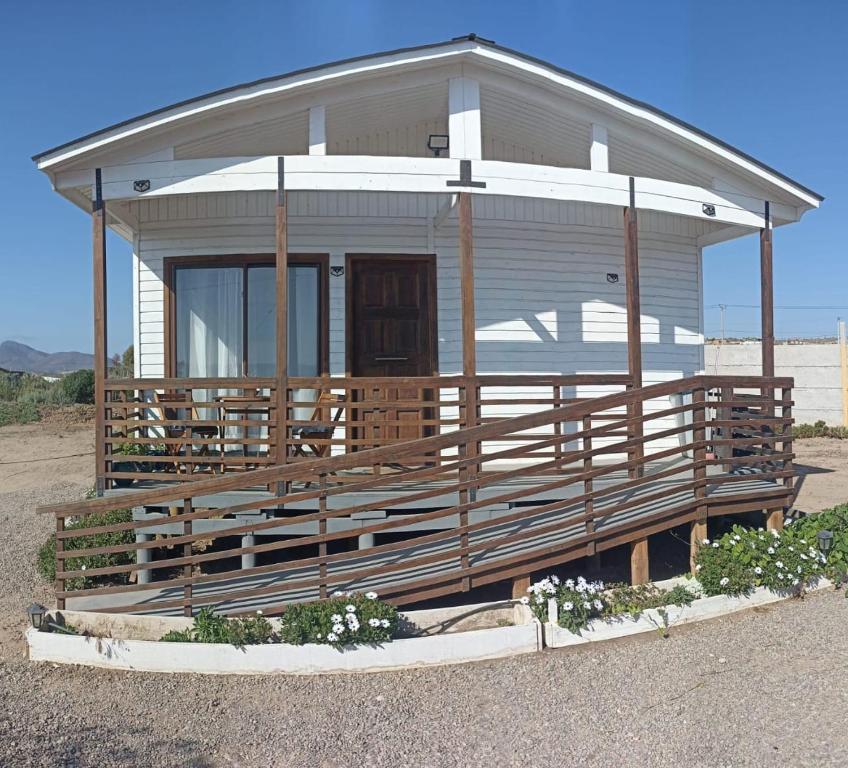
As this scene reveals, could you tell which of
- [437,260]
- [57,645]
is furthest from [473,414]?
[57,645]

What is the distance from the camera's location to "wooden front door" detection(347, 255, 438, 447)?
8414mm

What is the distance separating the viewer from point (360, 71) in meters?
6.66

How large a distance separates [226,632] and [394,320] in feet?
14.3

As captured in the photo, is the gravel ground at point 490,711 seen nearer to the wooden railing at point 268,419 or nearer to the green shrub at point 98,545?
the green shrub at point 98,545

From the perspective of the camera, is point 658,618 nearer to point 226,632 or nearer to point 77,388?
point 226,632

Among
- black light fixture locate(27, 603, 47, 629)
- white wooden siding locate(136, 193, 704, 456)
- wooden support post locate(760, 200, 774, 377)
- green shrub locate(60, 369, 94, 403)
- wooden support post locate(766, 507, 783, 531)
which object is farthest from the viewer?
green shrub locate(60, 369, 94, 403)

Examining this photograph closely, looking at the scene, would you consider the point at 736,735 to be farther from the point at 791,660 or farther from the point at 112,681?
the point at 112,681

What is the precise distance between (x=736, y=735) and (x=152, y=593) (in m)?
4.09

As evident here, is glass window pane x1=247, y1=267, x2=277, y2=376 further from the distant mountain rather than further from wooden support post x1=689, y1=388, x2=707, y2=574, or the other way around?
the distant mountain

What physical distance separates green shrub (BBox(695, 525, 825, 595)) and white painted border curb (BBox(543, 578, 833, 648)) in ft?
0.24

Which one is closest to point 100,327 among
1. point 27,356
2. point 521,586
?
point 521,586

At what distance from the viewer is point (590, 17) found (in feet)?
30.0

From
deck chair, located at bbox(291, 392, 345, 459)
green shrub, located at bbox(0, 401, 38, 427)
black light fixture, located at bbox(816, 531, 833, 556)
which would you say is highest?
deck chair, located at bbox(291, 392, 345, 459)

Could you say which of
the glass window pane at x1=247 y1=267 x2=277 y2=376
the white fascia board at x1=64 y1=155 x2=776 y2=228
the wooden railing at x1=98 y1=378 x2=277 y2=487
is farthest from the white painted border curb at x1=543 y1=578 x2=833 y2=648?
the glass window pane at x1=247 y1=267 x2=277 y2=376
